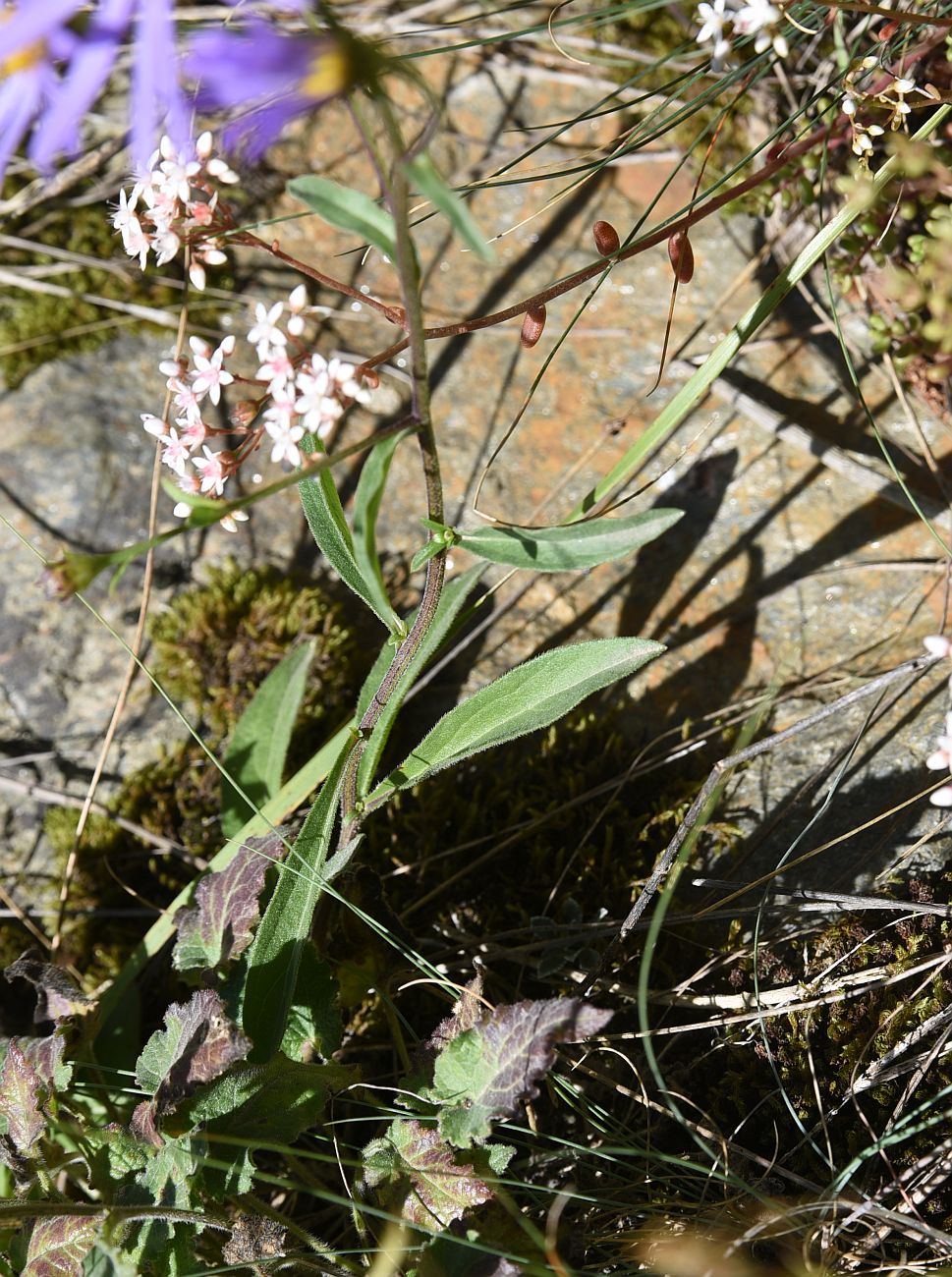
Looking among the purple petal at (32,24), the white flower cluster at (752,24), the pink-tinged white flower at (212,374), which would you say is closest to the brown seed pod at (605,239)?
the white flower cluster at (752,24)

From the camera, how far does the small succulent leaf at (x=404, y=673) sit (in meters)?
1.39

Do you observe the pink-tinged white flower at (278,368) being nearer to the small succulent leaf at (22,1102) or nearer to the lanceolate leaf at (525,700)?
the lanceolate leaf at (525,700)

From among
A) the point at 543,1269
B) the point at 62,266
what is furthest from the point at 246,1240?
the point at 62,266

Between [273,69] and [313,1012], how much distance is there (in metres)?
1.19

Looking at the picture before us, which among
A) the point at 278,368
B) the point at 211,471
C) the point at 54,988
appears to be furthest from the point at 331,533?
the point at 54,988

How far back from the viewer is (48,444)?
232 cm

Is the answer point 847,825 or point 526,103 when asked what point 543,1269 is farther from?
point 526,103

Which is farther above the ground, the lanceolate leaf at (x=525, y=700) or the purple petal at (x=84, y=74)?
the purple petal at (x=84, y=74)

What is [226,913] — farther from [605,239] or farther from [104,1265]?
[605,239]

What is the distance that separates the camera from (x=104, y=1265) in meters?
1.30

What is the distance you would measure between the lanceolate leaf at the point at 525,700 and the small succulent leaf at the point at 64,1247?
636mm

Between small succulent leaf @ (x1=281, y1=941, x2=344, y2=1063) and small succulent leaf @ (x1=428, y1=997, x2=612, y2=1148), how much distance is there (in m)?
0.21

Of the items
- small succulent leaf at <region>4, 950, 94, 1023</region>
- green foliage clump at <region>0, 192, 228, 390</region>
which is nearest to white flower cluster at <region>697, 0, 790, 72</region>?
green foliage clump at <region>0, 192, 228, 390</region>

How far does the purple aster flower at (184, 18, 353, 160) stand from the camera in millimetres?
781
